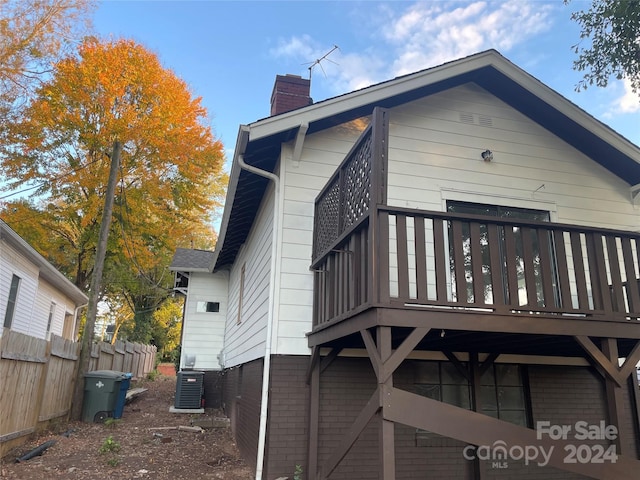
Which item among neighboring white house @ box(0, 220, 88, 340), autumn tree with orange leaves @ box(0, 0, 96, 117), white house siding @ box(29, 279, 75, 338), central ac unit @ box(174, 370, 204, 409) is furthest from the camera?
white house siding @ box(29, 279, 75, 338)

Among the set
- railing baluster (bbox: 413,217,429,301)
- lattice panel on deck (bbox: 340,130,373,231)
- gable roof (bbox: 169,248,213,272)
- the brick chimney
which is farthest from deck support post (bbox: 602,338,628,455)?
gable roof (bbox: 169,248,213,272)

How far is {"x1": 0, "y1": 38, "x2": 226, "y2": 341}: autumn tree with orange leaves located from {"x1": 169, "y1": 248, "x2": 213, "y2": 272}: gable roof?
96.9 inches

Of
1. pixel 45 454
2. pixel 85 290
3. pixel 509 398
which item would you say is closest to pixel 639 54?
pixel 509 398

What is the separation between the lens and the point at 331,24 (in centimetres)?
1161

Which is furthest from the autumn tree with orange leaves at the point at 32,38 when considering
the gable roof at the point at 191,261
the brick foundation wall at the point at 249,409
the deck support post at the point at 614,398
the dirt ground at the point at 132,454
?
the deck support post at the point at 614,398

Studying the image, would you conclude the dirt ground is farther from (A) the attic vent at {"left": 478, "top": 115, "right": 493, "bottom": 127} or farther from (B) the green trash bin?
(A) the attic vent at {"left": 478, "top": 115, "right": 493, "bottom": 127}

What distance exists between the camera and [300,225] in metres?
6.19

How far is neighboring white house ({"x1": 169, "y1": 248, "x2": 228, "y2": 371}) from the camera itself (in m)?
13.9

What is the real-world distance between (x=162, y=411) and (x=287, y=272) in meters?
9.03

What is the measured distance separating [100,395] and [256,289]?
6.03 m

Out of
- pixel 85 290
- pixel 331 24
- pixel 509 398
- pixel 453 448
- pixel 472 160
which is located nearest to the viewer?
pixel 453 448

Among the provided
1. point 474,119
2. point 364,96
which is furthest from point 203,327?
point 474,119

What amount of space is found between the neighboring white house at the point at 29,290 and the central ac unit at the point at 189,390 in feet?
17.3

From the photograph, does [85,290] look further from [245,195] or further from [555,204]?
[555,204]
